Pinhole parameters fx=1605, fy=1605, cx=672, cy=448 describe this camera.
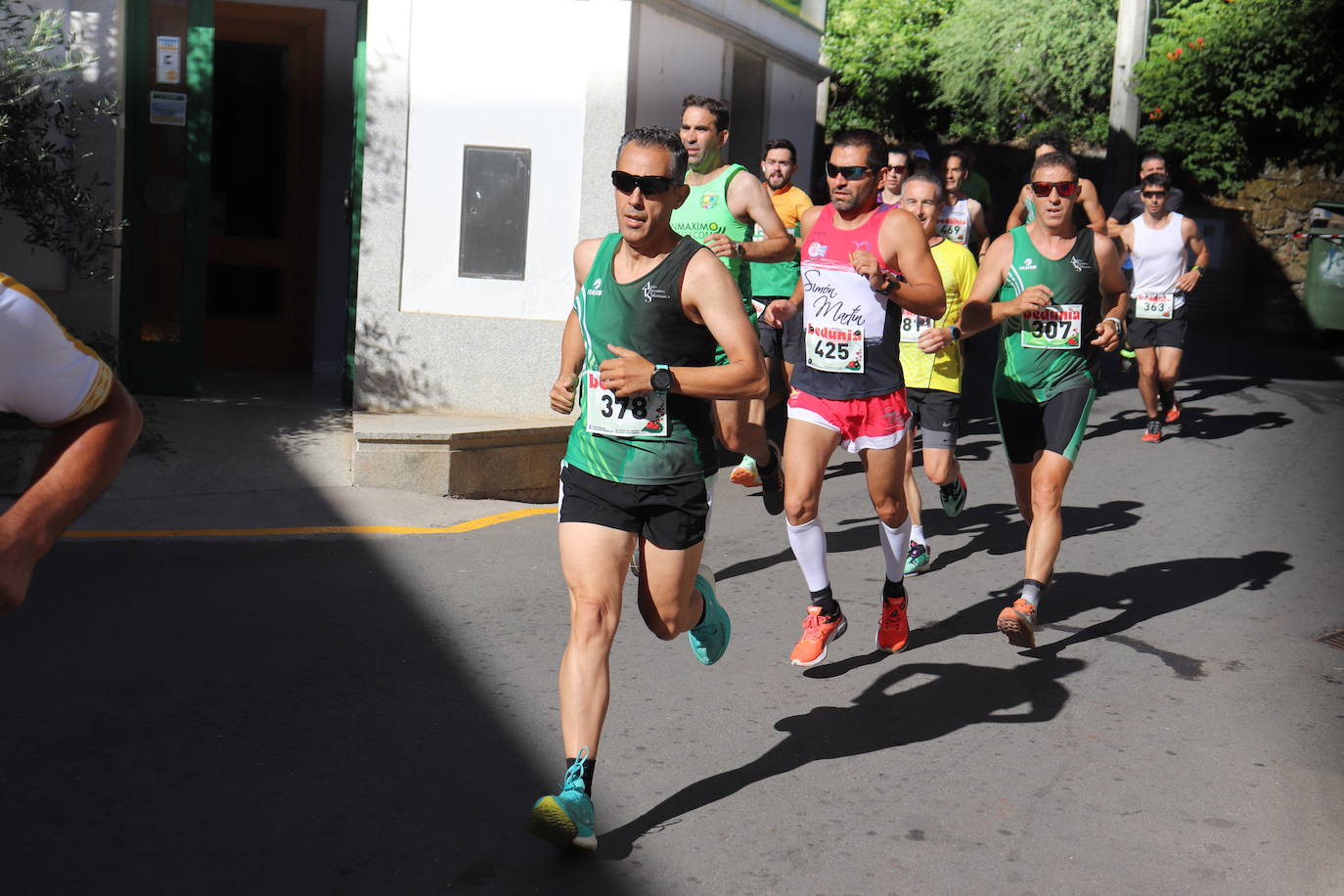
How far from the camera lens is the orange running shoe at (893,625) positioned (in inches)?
242

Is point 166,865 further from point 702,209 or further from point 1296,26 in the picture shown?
point 1296,26

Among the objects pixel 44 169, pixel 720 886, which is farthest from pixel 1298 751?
pixel 44 169

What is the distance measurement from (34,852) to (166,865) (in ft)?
1.15

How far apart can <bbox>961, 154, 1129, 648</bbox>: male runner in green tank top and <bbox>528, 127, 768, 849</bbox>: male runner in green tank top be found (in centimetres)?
230

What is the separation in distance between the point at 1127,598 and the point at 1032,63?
2123cm

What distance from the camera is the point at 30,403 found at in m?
2.44

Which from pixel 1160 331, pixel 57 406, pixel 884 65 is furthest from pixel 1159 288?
pixel 884 65

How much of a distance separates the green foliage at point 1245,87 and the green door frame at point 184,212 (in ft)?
52.7

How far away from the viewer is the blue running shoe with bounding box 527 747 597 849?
3994 mm

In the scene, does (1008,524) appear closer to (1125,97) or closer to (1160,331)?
(1160,331)

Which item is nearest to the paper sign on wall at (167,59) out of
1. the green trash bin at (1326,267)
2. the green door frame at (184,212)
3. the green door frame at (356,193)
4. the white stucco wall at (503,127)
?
the green door frame at (184,212)

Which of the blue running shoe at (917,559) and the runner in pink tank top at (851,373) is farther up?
the runner in pink tank top at (851,373)

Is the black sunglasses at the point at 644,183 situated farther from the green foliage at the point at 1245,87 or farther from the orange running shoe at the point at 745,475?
the green foliage at the point at 1245,87

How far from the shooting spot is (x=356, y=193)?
1020 centimetres
